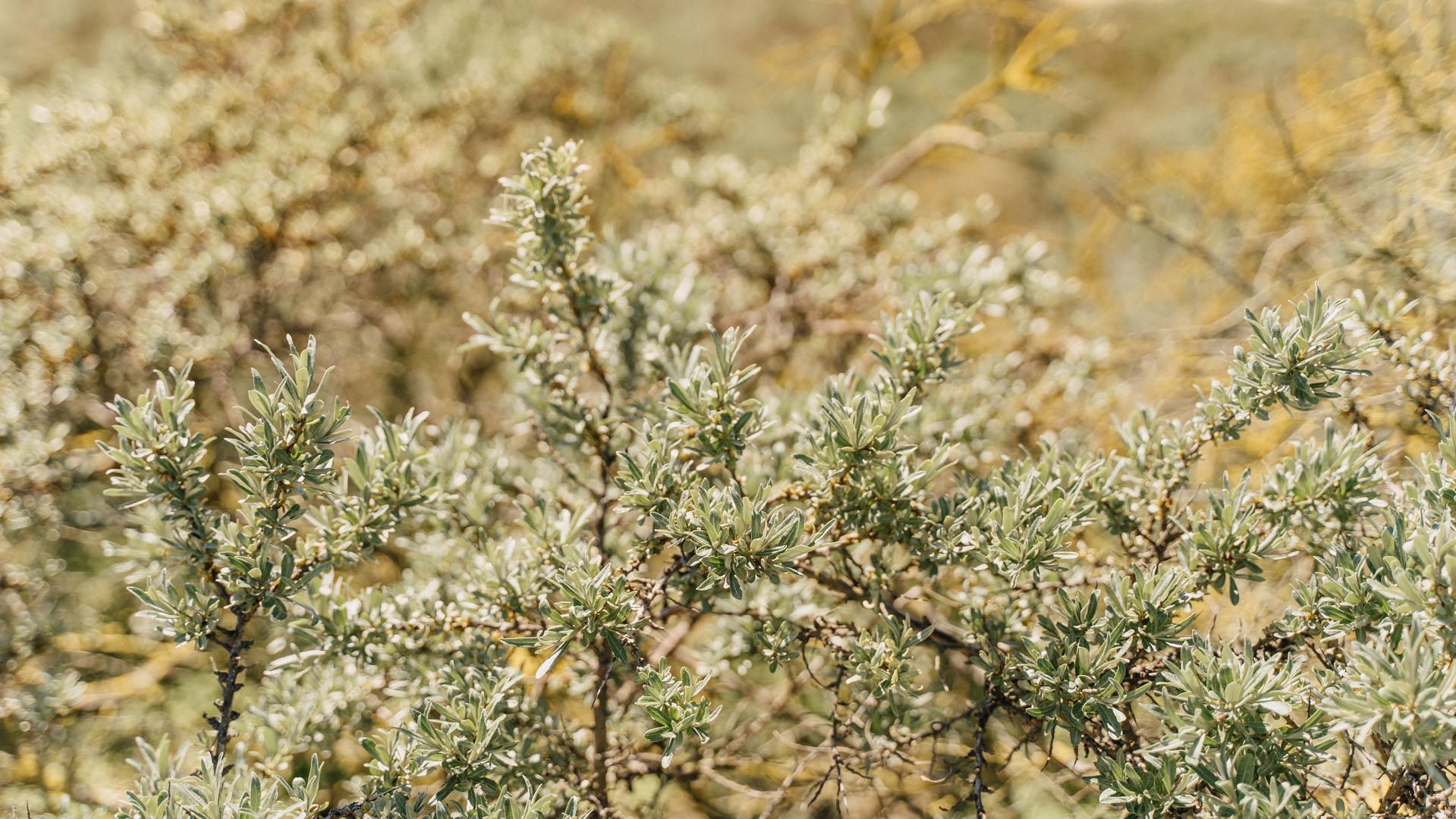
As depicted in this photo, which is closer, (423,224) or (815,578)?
(815,578)

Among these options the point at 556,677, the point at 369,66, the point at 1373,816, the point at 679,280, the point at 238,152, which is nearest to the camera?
the point at 1373,816

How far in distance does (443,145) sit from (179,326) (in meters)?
2.42

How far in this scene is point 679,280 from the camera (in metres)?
3.21

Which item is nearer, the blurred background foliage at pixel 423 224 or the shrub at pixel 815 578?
the shrub at pixel 815 578

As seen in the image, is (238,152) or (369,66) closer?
(238,152)

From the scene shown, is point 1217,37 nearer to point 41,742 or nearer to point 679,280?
point 679,280

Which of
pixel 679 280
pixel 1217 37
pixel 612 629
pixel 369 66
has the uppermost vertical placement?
pixel 1217 37

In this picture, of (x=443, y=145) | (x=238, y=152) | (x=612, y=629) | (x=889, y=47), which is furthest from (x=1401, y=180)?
(x=238, y=152)

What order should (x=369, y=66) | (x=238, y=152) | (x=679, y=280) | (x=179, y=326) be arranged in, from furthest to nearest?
(x=369, y=66), (x=238, y=152), (x=179, y=326), (x=679, y=280)

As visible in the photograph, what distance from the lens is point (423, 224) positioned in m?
5.63

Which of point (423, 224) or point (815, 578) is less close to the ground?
point (423, 224)

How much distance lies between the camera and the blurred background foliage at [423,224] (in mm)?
3512

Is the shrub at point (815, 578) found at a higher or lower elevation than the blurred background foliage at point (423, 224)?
lower

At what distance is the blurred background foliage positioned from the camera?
3.51 metres
